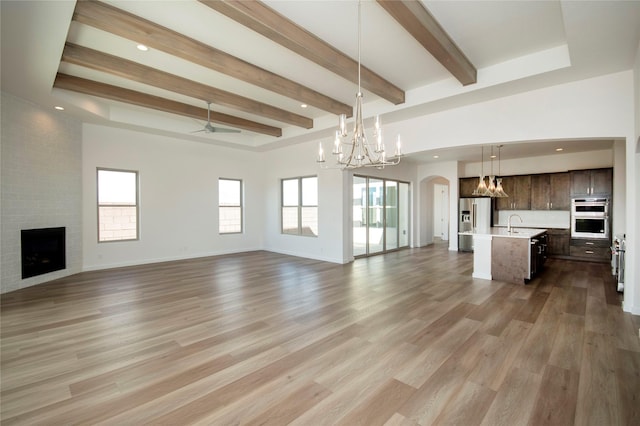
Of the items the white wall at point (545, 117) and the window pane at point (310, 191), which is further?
the window pane at point (310, 191)

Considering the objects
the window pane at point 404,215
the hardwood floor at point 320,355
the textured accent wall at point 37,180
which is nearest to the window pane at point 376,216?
the window pane at point 404,215

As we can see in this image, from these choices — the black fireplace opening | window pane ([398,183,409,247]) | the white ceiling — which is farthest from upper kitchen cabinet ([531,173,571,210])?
the black fireplace opening

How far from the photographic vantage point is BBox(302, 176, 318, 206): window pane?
Answer: 311 inches

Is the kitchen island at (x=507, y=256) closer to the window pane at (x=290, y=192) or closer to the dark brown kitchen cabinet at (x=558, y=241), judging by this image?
the dark brown kitchen cabinet at (x=558, y=241)

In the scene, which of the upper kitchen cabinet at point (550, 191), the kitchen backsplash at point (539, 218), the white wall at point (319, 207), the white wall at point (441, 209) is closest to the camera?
the white wall at point (319, 207)

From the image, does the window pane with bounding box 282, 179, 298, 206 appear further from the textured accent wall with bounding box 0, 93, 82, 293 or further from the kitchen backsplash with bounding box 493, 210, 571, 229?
the kitchen backsplash with bounding box 493, 210, 571, 229

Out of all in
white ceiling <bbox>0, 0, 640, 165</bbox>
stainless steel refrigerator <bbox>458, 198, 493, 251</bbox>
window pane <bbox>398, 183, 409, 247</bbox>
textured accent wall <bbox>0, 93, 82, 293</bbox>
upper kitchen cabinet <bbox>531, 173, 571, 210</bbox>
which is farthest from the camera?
window pane <bbox>398, 183, 409, 247</bbox>

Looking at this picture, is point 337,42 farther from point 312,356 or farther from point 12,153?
point 12,153

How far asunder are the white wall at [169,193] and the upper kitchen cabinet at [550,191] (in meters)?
7.89

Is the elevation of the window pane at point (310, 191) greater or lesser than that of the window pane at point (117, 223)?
greater

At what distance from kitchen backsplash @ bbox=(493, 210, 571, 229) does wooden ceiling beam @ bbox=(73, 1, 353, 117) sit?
7.28 m

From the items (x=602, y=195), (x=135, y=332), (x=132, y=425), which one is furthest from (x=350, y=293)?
(x=602, y=195)

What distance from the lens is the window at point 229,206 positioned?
8555 millimetres

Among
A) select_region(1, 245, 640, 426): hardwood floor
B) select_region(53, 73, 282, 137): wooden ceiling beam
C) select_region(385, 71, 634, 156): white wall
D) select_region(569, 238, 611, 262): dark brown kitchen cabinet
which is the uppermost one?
select_region(53, 73, 282, 137): wooden ceiling beam
